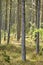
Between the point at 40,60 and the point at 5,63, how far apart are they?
335 cm

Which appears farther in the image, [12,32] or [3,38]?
[12,32]

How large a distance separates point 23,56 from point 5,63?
7.97ft

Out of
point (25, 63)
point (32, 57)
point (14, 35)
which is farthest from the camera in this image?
point (14, 35)

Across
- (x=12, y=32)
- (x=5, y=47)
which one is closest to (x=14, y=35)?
(x=12, y=32)

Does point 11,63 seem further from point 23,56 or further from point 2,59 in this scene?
point 23,56

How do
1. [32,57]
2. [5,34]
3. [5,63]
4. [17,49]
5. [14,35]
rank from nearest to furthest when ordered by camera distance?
[5,63] → [32,57] → [17,49] → [5,34] → [14,35]

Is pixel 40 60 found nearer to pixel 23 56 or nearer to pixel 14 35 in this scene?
pixel 23 56

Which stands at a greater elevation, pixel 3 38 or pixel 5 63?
pixel 5 63

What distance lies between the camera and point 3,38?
2902 cm

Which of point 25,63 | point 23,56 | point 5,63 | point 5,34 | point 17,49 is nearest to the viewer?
point 5,63

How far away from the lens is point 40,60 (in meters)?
15.0

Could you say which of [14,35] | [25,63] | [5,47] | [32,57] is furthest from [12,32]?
[25,63]

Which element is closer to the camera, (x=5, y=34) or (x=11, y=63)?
(x=11, y=63)

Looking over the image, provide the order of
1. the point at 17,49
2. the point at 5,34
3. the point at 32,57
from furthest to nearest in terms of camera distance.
→ the point at 5,34 → the point at 17,49 → the point at 32,57
